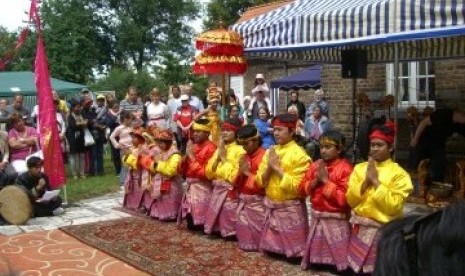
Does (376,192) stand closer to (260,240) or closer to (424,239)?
(260,240)

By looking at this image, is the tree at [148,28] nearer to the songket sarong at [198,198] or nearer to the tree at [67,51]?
the tree at [67,51]

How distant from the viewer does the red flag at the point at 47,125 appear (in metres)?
8.50

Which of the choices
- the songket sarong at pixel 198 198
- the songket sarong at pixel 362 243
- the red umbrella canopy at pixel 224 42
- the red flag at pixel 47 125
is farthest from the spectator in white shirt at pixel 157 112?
the songket sarong at pixel 362 243

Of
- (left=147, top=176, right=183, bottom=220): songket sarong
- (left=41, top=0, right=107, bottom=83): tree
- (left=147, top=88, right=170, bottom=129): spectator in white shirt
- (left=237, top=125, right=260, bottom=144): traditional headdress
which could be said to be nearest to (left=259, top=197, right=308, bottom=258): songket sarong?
(left=237, top=125, right=260, bottom=144): traditional headdress

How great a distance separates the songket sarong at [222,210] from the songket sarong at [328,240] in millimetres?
1236

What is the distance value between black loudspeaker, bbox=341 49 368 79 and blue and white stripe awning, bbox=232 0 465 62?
5.48 feet

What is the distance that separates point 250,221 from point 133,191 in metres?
3.03

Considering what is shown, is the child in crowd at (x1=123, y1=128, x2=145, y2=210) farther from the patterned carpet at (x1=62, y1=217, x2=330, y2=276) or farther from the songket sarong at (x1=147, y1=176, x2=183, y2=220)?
the patterned carpet at (x1=62, y1=217, x2=330, y2=276)

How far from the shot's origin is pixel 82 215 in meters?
8.43

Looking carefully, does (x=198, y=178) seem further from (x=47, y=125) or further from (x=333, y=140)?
(x=47, y=125)

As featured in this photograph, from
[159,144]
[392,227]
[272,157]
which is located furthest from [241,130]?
[392,227]

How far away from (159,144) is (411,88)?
16.8ft

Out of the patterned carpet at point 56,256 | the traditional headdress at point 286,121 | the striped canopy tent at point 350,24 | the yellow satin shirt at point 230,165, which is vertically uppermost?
the striped canopy tent at point 350,24

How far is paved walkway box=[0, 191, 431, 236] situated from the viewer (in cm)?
758
